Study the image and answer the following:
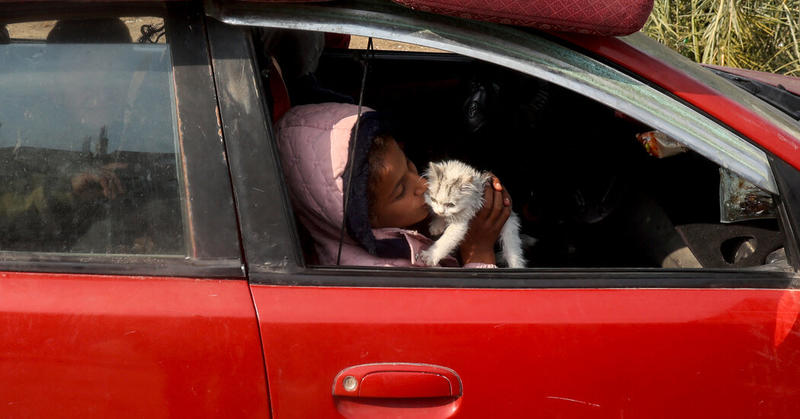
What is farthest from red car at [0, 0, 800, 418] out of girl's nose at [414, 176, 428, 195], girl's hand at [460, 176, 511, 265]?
girl's hand at [460, 176, 511, 265]

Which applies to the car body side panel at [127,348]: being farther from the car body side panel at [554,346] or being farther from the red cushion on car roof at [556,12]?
the red cushion on car roof at [556,12]

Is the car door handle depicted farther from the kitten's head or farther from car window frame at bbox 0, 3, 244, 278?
the kitten's head

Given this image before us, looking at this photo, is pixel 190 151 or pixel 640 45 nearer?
pixel 190 151

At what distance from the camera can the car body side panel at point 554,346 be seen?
1.50 metres

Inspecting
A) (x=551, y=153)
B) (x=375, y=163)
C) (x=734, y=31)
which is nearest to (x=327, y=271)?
(x=375, y=163)

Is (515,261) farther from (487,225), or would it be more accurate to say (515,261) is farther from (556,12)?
(556,12)

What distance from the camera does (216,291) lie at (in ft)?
4.90

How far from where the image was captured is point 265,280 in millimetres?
1515

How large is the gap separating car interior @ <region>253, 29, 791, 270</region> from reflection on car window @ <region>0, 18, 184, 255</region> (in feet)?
2.54

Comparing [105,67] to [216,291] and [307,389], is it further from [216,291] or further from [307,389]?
[307,389]

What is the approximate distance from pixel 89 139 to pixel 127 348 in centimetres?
45

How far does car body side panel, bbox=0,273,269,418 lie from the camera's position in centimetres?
144

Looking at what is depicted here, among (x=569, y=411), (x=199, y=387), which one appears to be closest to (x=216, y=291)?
(x=199, y=387)

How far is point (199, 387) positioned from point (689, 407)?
3.54 ft
